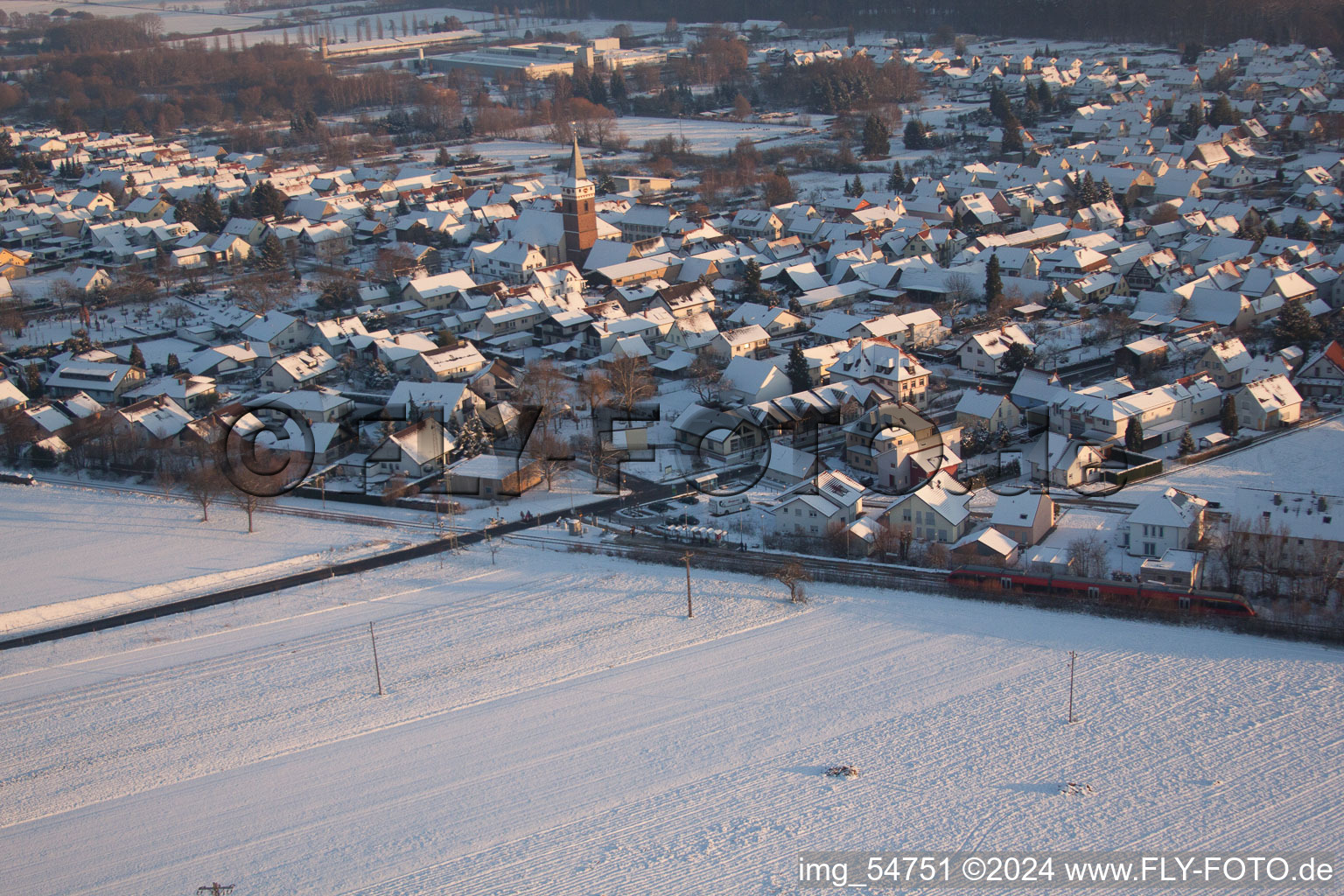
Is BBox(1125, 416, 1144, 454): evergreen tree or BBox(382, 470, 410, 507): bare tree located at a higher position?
BBox(1125, 416, 1144, 454): evergreen tree

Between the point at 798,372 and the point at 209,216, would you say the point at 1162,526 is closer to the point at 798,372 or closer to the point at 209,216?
the point at 798,372

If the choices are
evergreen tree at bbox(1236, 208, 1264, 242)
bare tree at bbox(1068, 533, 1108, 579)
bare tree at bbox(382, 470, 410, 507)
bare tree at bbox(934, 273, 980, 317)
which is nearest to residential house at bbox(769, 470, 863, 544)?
bare tree at bbox(1068, 533, 1108, 579)

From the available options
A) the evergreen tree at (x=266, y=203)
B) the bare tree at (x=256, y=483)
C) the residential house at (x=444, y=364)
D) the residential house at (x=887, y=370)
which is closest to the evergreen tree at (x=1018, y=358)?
the residential house at (x=887, y=370)

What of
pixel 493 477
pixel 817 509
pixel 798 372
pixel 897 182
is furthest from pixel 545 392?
pixel 897 182

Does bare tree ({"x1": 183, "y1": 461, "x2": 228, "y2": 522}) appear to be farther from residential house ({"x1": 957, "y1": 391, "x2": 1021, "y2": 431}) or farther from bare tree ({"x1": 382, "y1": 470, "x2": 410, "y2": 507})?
residential house ({"x1": 957, "y1": 391, "x2": 1021, "y2": 431})

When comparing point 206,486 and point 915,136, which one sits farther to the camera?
point 915,136

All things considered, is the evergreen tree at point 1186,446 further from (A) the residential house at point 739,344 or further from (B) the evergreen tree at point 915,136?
(B) the evergreen tree at point 915,136
